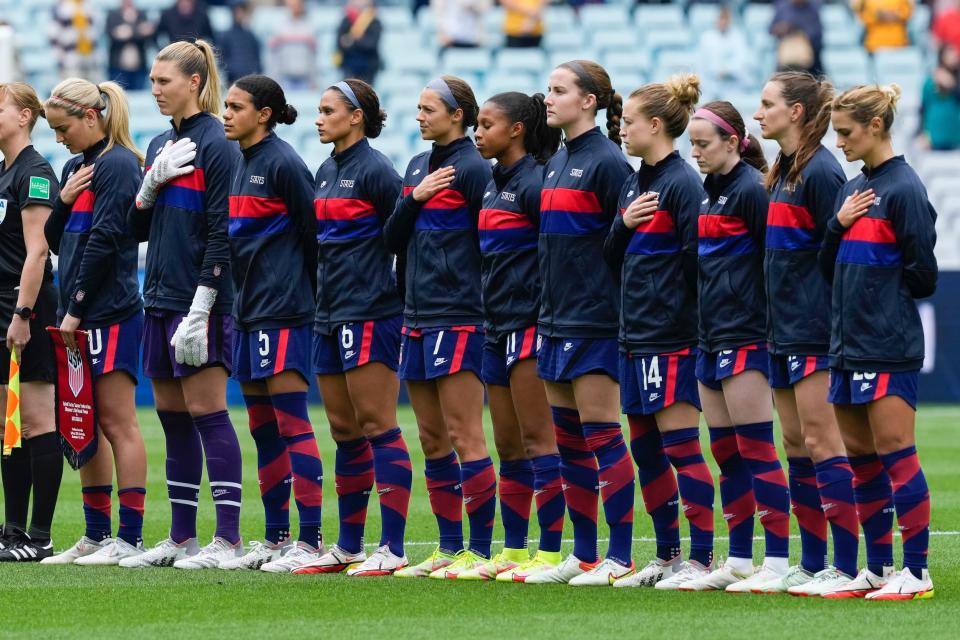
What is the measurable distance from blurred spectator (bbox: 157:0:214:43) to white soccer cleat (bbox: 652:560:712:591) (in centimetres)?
1603

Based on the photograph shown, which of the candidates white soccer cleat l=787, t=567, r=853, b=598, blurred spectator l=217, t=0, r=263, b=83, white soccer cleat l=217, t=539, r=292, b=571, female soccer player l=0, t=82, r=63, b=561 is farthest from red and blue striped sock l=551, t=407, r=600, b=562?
blurred spectator l=217, t=0, r=263, b=83

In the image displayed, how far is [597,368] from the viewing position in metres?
7.79

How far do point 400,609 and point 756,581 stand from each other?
5.03ft

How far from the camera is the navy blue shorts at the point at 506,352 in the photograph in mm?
8016

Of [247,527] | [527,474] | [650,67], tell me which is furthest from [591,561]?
[650,67]

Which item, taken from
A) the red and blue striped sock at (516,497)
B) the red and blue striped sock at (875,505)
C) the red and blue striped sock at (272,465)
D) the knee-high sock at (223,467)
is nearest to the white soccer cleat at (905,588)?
the red and blue striped sock at (875,505)

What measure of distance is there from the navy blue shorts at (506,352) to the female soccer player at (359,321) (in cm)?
45

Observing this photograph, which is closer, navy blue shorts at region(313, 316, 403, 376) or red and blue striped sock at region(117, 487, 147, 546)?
navy blue shorts at region(313, 316, 403, 376)

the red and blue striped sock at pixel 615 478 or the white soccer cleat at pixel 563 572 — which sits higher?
the red and blue striped sock at pixel 615 478

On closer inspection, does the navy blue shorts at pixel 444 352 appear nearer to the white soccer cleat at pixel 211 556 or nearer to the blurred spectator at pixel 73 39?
the white soccer cleat at pixel 211 556

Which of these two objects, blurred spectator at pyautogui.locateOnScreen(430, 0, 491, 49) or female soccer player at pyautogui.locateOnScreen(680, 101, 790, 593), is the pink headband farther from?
blurred spectator at pyautogui.locateOnScreen(430, 0, 491, 49)

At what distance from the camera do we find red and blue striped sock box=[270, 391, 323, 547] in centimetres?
844

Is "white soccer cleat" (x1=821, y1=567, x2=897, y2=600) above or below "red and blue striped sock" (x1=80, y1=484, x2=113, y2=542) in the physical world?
above

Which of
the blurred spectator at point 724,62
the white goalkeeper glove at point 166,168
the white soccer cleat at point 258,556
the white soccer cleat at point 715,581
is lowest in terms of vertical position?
the white soccer cleat at point 258,556
